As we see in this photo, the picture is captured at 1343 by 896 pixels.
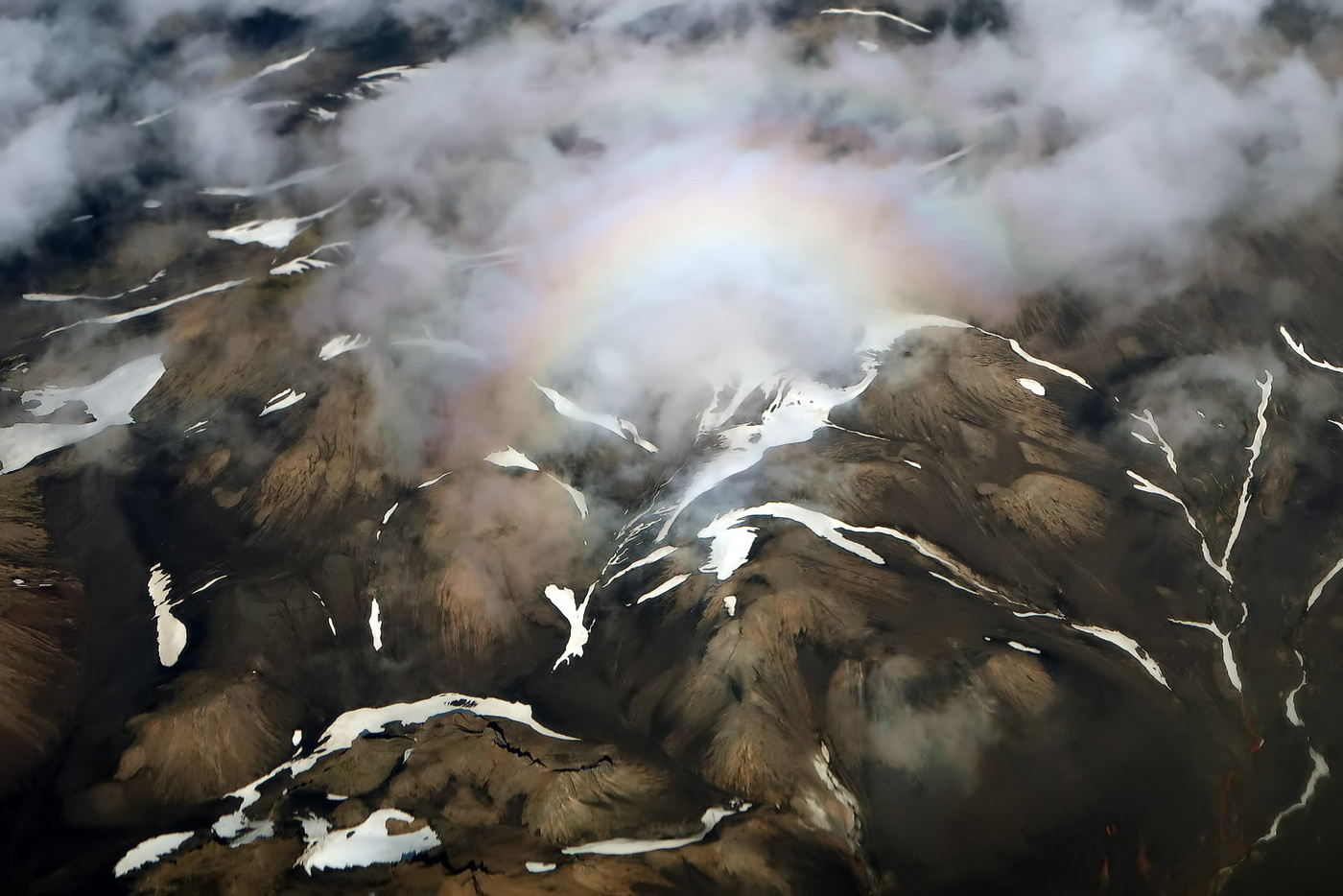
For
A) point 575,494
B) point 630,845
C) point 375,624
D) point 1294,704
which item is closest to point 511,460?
point 575,494

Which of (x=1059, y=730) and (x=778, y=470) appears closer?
(x=1059, y=730)

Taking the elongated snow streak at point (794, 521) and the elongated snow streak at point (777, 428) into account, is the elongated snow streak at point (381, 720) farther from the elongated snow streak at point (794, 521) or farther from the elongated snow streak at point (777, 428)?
the elongated snow streak at point (777, 428)

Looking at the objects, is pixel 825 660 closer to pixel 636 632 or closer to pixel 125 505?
pixel 636 632

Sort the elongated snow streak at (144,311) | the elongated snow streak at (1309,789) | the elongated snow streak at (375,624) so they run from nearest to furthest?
the elongated snow streak at (1309,789), the elongated snow streak at (375,624), the elongated snow streak at (144,311)

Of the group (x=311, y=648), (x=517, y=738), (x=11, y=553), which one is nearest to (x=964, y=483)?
(x=517, y=738)

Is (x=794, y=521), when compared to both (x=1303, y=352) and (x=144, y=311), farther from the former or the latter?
(x=144, y=311)

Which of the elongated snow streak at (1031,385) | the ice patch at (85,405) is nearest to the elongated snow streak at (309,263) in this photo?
the ice patch at (85,405)
